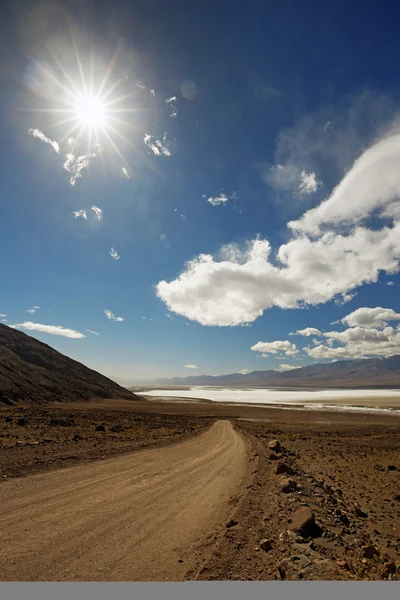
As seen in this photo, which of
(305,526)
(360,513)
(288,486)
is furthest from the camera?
(288,486)

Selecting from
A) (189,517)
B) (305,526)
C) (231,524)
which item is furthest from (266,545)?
(189,517)

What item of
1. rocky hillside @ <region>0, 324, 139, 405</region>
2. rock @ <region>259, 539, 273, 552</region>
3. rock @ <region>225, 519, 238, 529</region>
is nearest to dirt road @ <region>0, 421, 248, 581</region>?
rock @ <region>225, 519, 238, 529</region>

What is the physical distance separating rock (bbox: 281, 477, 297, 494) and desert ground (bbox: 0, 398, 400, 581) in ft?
0.16

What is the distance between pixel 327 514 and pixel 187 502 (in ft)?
16.1

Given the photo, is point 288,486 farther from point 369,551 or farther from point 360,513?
point 369,551

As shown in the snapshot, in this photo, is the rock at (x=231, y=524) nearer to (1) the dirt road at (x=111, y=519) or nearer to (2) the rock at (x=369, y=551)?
(1) the dirt road at (x=111, y=519)

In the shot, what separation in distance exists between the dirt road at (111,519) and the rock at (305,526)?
217cm

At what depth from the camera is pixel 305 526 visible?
902 cm

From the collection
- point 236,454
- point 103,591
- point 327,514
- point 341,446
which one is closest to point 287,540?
point 327,514

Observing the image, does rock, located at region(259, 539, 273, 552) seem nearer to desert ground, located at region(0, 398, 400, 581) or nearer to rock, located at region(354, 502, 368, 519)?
desert ground, located at region(0, 398, 400, 581)

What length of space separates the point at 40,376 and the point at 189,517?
316 feet

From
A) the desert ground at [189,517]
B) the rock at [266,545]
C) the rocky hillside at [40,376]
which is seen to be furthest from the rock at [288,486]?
the rocky hillside at [40,376]

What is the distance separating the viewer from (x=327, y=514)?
10664 millimetres

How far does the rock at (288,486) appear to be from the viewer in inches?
500
